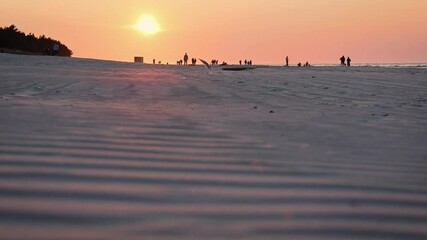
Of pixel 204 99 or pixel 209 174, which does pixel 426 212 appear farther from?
pixel 204 99

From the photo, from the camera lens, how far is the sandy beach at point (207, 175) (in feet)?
4.94

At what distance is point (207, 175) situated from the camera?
216 centimetres

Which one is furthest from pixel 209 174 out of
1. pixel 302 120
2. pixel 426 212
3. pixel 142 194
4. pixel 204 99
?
pixel 204 99

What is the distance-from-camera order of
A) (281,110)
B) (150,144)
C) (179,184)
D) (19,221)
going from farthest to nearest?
(281,110) < (150,144) < (179,184) < (19,221)

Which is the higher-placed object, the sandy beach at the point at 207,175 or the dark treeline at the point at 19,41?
the dark treeline at the point at 19,41

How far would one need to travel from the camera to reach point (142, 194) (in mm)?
1805

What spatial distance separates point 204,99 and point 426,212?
458cm

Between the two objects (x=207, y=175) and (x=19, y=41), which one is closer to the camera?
(x=207, y=175)

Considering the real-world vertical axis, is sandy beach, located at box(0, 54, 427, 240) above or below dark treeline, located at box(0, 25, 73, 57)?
below

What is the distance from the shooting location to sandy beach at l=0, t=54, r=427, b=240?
151 centimetres

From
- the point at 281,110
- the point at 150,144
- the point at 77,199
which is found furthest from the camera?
the point at 281,110

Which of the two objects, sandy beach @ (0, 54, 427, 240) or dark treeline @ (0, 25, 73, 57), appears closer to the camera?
sandy beach @ (0, 54, 427, 240)

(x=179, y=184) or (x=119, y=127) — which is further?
(x=119, y=127)

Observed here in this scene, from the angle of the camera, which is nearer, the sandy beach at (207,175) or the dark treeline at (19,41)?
the sandy beach at (207,175)
